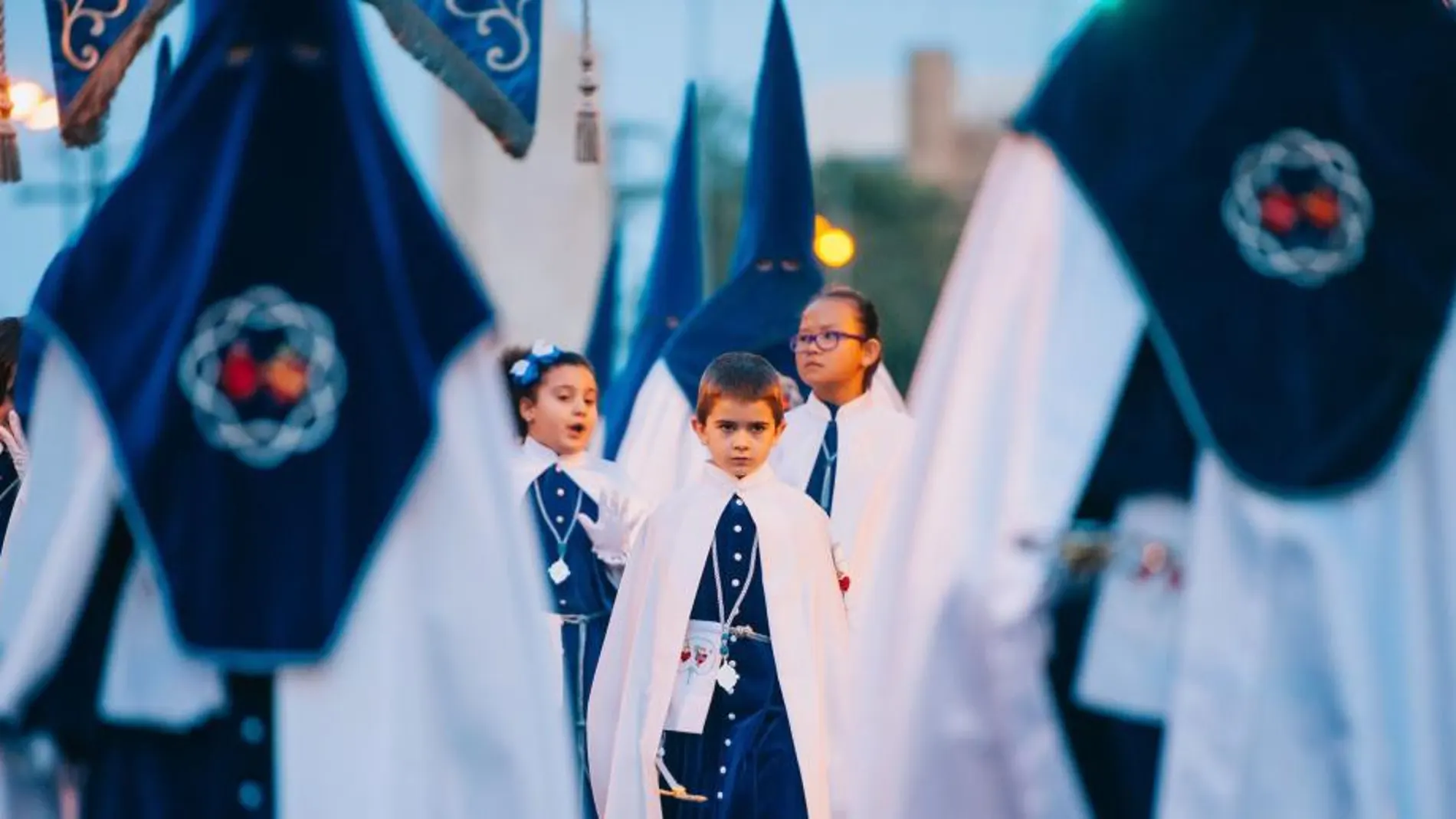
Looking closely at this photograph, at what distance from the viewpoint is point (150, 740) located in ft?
15.3

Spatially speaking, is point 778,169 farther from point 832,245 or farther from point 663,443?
point 832,245

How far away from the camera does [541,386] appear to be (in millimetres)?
9078

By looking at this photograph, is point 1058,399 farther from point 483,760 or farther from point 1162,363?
point 483,760

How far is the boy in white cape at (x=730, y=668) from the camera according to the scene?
760 centimetres

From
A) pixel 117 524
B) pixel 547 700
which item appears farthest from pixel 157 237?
pixel 547 700

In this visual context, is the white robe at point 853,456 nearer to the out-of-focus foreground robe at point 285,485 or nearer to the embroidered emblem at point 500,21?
the embroidered emblem at point 500,21

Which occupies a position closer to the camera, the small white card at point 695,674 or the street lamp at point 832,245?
the small white card at point 695,674

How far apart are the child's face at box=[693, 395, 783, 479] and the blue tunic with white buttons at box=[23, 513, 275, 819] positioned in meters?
3.27

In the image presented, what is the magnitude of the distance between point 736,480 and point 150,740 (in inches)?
131

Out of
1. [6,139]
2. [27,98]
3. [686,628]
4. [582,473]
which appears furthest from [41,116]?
[686,628]

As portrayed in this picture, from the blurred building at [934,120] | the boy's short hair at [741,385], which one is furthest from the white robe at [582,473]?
the blurred building at [934,120]

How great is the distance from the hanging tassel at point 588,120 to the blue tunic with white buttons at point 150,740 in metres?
4.04

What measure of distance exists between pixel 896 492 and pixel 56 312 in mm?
1546

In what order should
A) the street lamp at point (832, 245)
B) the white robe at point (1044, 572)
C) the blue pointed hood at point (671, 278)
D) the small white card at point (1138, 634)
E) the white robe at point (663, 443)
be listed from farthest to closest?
the blue pointed hood at point (671, 278), the street lamp at point (832, 245), the white robe at point (663, 443), the small white card at point (1138, 634), the white robe at point (1044, 572)
